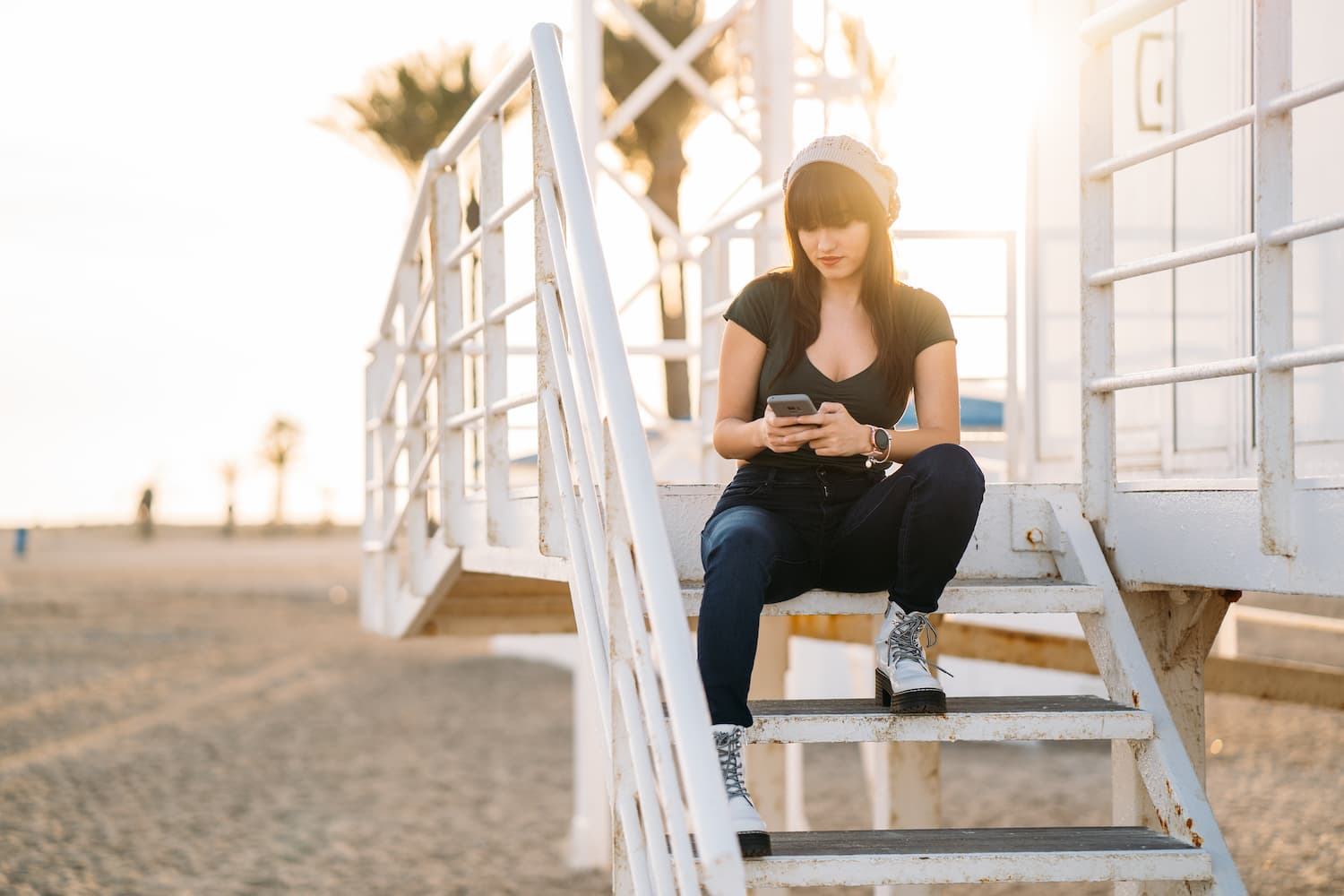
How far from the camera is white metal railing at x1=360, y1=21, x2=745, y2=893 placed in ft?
8.13

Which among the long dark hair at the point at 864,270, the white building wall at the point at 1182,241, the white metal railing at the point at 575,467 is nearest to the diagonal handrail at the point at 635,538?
the white metal railing at the point at 575,467

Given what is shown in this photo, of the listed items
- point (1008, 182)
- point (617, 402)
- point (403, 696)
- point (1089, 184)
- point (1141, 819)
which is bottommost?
point (403, 696)

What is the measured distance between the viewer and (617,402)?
9.09ft

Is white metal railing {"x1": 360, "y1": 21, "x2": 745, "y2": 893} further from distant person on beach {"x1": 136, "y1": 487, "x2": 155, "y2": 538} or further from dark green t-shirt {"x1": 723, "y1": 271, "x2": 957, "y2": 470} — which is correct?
distant person on beach {"x1": 136, "y1": 487, "x2": 155, "y2": 538}

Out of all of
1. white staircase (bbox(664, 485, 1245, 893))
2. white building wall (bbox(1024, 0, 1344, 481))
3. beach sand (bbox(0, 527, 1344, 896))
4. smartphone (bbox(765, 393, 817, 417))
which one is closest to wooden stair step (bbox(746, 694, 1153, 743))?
white staircase (bbox(664, 485, 1245, 893))

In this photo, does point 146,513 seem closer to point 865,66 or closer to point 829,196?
point 865,66

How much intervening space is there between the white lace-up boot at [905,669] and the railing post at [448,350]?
2.04 metres

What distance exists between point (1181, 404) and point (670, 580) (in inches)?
142

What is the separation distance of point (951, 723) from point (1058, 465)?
3.52 m

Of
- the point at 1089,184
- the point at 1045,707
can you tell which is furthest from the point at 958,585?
the point at 1089,184

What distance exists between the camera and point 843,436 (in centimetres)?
313

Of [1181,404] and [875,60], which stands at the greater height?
[875,60]

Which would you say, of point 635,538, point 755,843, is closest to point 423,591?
point 755,843

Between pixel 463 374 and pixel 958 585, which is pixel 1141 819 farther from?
pixel 463 374
